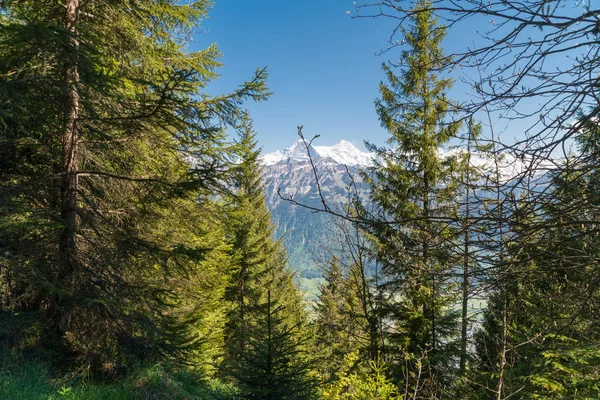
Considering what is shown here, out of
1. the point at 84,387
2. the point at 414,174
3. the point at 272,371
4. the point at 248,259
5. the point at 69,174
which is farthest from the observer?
the point at 248,259

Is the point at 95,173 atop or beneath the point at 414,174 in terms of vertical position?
beneath

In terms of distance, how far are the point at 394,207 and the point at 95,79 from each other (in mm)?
7005

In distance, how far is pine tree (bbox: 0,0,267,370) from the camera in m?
4.11

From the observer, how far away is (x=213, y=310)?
977cm

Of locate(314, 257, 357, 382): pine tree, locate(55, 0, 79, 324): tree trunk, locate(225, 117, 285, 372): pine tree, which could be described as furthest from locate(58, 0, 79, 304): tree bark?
locate(225, 117, 285, 372): pine tree

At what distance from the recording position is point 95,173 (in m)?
4.67

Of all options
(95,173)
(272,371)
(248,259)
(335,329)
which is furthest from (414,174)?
(248,259)

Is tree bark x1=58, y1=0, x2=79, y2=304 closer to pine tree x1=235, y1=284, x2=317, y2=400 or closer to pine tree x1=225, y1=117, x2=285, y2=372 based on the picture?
pine tree x1=235, y1=284, x2=317, y2=400

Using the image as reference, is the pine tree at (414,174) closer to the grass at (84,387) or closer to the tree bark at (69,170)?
the grass at (84,387)

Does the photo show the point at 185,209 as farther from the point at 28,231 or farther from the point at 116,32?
the point at 116,32

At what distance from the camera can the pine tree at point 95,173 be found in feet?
13.5

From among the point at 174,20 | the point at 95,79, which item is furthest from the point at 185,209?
the point at 174,20

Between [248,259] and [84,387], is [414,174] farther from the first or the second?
[248,259]

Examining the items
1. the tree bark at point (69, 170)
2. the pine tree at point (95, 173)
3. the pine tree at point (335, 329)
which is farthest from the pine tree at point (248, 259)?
the tree bark at point (69, 170)
